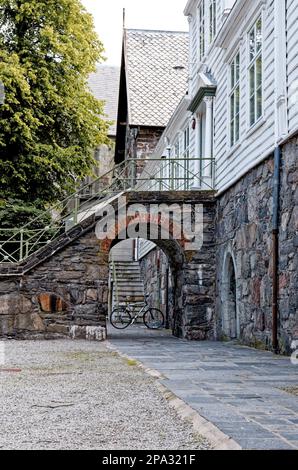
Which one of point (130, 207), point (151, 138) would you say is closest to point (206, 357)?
point (130, 207)

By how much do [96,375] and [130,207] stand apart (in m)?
7.67

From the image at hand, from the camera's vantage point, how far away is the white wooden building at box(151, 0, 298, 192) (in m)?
10.4

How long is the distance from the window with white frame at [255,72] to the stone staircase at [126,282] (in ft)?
46.5

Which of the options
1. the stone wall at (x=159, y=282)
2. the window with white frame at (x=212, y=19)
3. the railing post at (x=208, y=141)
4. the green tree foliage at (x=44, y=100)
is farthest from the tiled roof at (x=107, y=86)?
the railing post at (x=208, y=141)

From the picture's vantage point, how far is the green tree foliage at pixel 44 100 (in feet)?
68.1

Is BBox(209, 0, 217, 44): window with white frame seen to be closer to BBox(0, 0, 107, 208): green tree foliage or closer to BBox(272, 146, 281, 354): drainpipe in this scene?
BBox(272, 146, 281, 354): drainpipe

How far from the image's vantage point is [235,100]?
13.5m

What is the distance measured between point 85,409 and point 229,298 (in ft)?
29.4

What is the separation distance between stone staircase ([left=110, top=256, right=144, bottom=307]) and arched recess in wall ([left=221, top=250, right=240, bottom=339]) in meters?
11.4

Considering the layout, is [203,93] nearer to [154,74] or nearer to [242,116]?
[242,116]

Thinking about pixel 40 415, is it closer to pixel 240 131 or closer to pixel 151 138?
pixel 240 131

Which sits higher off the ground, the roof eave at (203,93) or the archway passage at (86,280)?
the roof eave at (203,93)

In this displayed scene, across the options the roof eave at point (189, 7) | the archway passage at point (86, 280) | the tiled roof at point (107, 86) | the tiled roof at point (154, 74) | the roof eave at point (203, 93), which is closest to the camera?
the archway passage at point (86, 280)

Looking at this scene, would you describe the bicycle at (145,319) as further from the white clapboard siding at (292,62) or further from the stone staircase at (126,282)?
the white clapboard siding at (292,62)
